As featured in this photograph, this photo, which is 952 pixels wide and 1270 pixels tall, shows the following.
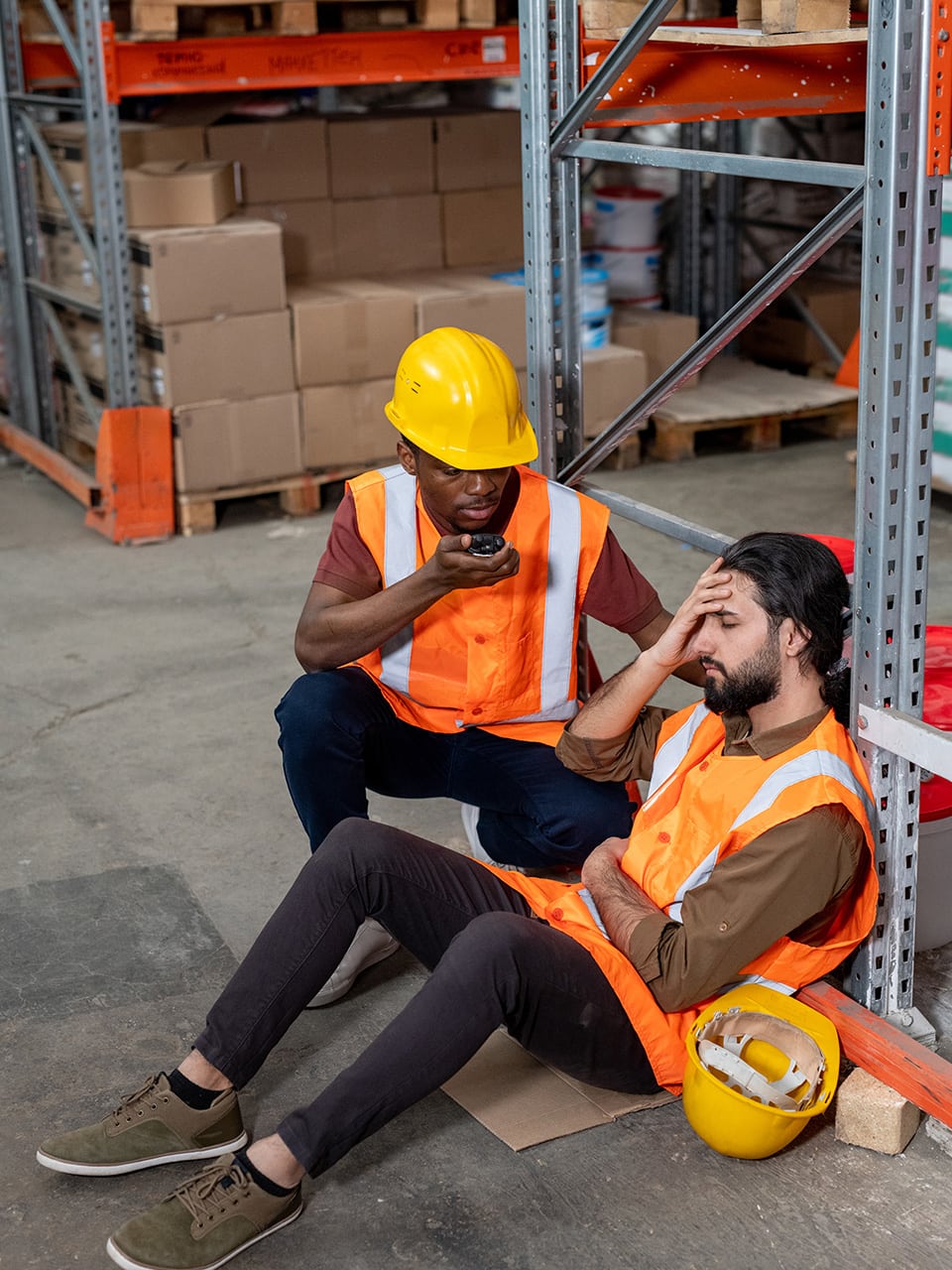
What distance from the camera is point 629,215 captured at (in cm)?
930

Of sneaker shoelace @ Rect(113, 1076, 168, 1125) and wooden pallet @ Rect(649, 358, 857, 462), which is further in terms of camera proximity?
wooden pallet @ Rect(649, 358, 857, 462)

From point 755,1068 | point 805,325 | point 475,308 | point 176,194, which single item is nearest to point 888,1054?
point 755,1068

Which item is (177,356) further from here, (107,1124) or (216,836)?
(107,1124)

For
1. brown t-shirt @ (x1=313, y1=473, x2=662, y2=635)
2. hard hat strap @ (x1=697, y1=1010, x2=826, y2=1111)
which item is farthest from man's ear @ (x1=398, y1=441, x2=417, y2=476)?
hard hat strap @ (x1=697, y1=1010, x2=826, y2=1111)

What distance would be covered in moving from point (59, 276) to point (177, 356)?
1362 millimetres

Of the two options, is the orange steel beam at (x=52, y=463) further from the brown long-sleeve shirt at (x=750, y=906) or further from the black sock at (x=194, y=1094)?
the brown long-sleeve shirt at (x=750, y=906)

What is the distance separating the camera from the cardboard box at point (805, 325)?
9398 mm

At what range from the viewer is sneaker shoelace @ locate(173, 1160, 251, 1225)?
2719 mm

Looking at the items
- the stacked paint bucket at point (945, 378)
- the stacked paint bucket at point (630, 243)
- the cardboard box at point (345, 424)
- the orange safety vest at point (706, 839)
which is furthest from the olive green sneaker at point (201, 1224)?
the stacked paint bucket at point (630, 243)

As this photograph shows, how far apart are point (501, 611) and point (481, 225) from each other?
5512 millimetres

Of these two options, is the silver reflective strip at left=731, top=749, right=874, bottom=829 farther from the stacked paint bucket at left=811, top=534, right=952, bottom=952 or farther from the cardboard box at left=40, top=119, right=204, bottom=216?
the cardboard box at left=40, top=119, right=204, bottom=216

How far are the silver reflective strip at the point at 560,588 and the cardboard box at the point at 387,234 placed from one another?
16.5ft

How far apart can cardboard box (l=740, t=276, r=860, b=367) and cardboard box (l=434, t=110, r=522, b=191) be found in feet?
6.90

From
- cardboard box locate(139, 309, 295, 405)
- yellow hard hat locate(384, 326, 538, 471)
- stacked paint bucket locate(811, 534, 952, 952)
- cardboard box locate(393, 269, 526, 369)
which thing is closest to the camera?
yellow hard hat locate(384, 326, 538, 471)
